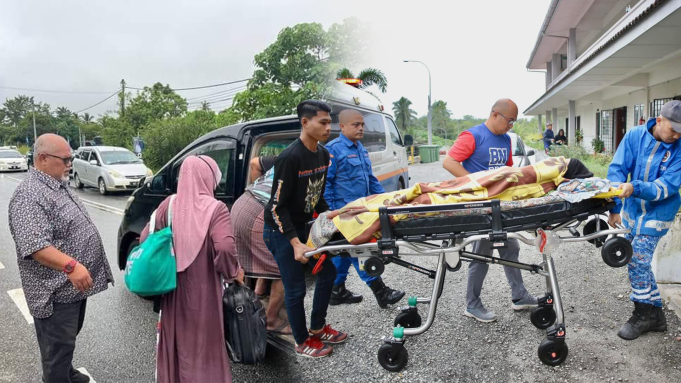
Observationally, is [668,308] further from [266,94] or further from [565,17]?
[565,17]

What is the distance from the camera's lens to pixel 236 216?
4.06 meters

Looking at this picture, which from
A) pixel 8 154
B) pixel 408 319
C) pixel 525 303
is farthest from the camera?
pixel 8 154

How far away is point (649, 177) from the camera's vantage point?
3.33 meters

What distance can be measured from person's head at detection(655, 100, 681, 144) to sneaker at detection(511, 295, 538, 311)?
1591 mm

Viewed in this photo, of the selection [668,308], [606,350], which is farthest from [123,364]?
[668,308]

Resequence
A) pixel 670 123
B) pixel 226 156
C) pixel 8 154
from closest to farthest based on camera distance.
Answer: pixel 670 123, pixel 226 156, pixel 8 154

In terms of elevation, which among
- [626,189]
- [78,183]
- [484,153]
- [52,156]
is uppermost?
[52,156]

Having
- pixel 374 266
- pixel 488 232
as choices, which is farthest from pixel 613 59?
pixel 374 266

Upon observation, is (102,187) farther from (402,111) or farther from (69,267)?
(402,111)

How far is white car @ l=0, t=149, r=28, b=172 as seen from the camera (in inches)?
992

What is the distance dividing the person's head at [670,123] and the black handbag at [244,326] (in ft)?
9.62

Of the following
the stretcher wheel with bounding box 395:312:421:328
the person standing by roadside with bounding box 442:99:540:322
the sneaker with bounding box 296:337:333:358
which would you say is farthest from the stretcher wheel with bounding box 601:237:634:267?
the sneaker with bounding box 296:337:333:358

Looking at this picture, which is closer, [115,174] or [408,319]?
[408,319]

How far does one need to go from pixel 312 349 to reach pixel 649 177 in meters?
2.71
